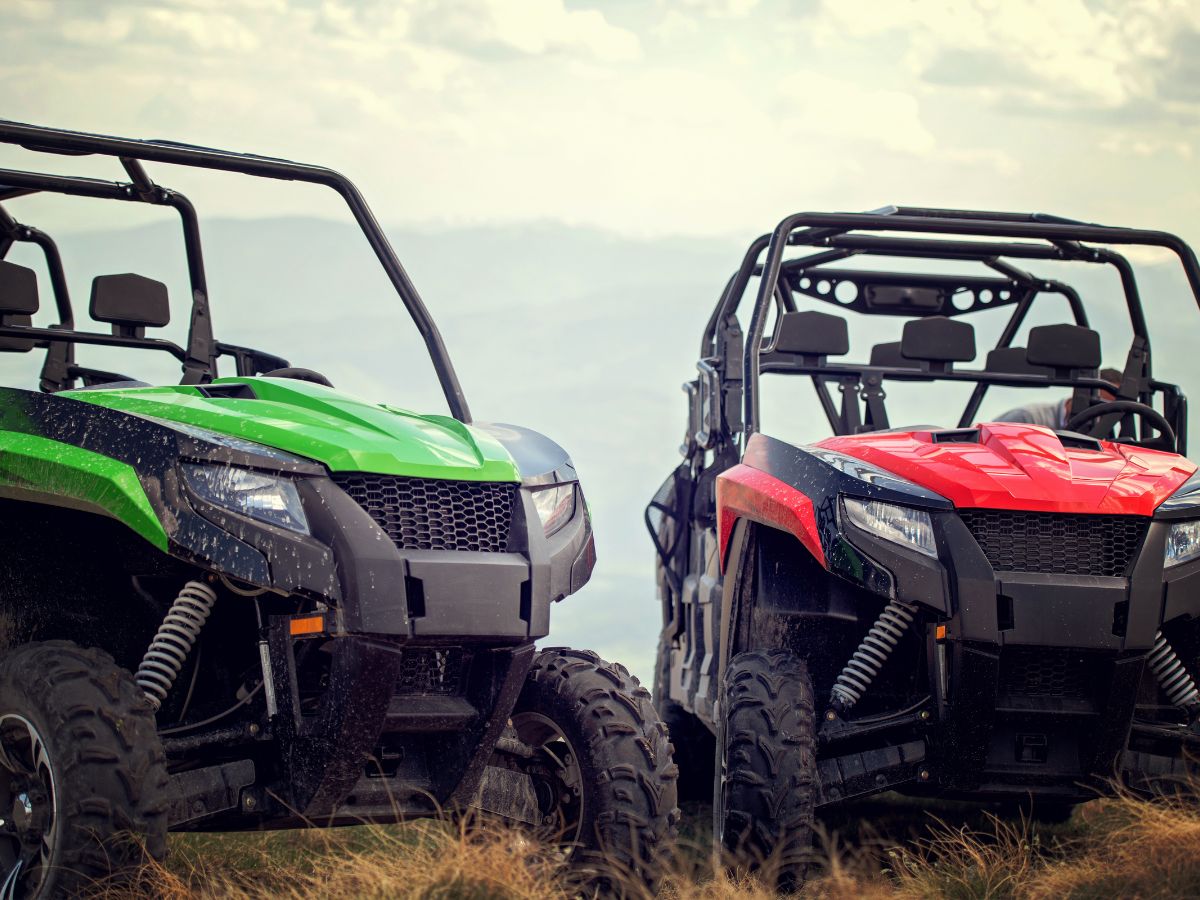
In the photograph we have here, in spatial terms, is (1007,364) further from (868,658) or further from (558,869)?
(558,869)

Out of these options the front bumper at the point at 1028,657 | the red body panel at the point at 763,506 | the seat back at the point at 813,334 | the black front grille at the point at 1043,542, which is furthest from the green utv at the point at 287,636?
the seat back at the point at 813,334

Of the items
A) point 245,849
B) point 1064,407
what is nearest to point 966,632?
point 245,849

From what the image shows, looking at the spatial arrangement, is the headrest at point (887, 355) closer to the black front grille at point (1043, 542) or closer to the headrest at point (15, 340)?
the black front grille at point (1043, 542)

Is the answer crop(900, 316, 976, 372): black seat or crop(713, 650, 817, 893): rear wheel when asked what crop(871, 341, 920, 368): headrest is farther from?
crop(713, 650, 817, 893): rear wheel

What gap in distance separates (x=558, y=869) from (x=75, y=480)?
167 centimetres

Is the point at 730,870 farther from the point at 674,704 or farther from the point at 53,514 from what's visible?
the point at 674,704

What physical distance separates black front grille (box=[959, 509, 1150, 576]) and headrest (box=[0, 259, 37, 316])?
3.06 meters

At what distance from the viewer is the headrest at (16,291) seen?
5.76 meters

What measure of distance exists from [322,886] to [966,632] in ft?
6.58

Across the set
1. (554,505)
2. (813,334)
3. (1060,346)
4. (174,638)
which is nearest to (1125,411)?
(1060,346)

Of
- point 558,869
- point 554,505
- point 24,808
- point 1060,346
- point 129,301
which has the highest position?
point 129,301

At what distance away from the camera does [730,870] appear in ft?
17.3

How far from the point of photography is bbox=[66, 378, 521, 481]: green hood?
451cm

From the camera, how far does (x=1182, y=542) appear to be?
214 inches
